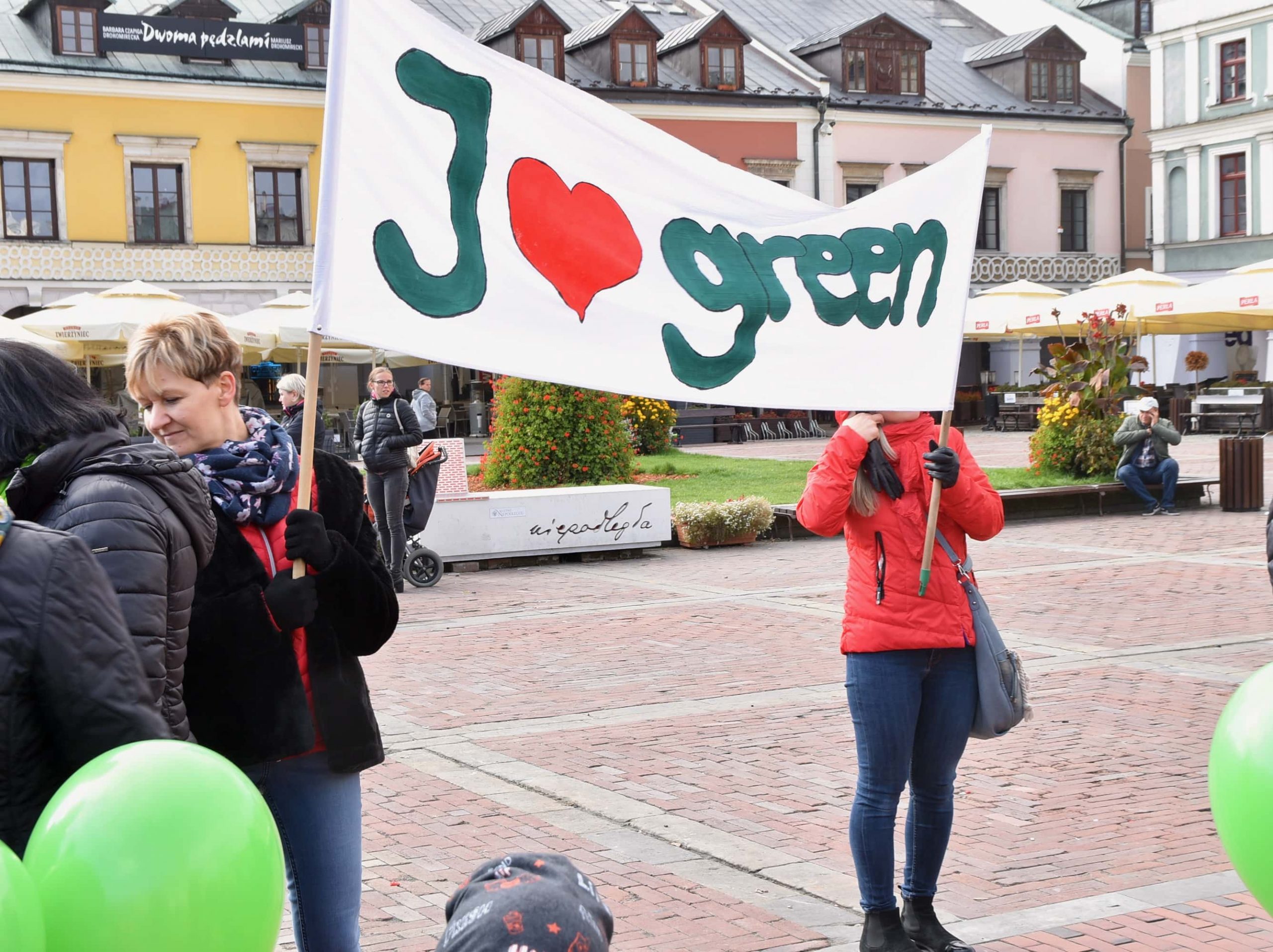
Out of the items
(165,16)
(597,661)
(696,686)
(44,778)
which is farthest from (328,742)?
(165,16)

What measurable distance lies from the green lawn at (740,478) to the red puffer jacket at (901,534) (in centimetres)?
1216

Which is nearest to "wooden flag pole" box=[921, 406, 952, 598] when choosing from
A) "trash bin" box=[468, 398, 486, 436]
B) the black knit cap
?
the black knit cap

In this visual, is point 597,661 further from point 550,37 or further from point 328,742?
point 550,37

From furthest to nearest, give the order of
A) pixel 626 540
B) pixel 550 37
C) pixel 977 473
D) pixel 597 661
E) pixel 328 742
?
pixel 550 37
pixel 626 540
pixel 597 661
pixel 977 473
pixel 328 742

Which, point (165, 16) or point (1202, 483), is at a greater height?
point (165, 16)

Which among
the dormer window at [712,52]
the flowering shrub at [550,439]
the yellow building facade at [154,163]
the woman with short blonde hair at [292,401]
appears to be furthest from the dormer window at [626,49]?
the woman with short blonde hair at [292,401]

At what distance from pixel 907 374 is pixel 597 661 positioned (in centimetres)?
505

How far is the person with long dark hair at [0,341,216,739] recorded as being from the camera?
2.50 meters

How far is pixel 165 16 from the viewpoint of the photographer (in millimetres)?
33531

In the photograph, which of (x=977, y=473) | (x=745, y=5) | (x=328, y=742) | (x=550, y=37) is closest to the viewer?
(x=328, y=742)

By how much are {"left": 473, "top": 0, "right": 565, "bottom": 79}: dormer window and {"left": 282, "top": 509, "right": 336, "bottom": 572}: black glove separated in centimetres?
3433

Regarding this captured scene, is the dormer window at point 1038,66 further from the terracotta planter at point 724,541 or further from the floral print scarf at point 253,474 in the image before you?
the floral print scarf at point 253,474

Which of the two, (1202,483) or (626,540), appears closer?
(626,540)

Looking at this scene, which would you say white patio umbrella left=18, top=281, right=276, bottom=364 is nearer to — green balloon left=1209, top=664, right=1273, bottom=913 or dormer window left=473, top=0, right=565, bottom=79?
dormer window left=473, top=0, right=565, bottom=79
